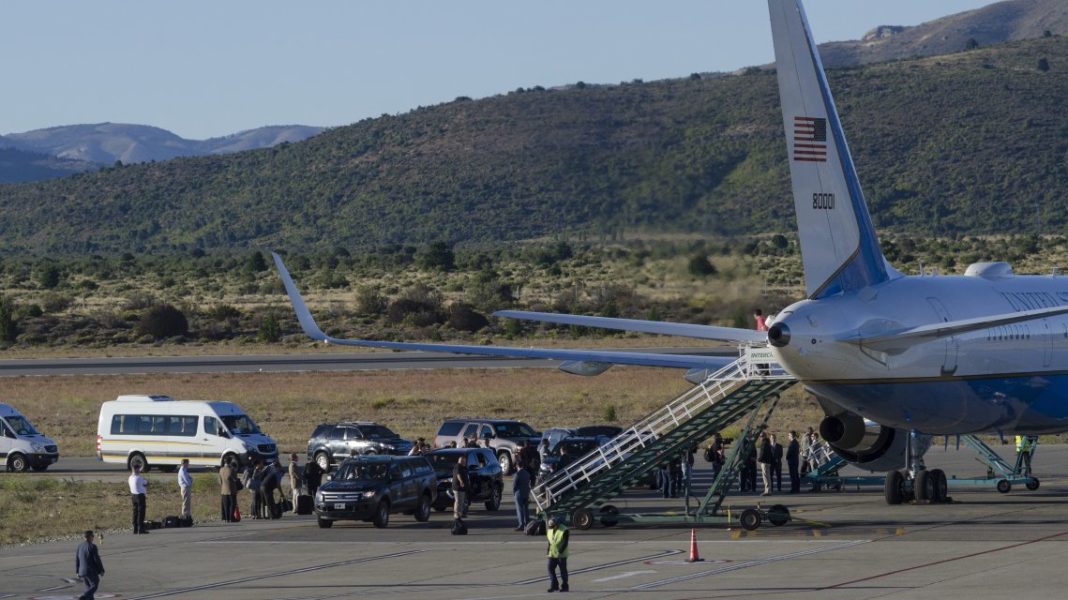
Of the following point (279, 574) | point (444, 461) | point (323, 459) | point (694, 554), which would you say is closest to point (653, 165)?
point (694, 554)

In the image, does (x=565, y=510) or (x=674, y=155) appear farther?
(x=565, y=510)

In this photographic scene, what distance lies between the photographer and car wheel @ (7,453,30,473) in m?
57.5

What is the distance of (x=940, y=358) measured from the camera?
37062 millimetres

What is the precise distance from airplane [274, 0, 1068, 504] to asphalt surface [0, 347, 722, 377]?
47.7 metres

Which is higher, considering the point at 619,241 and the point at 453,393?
the point at 619,241

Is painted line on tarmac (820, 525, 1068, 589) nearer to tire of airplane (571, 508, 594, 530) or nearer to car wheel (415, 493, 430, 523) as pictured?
tire of airplane (571, 508, 594, 530)

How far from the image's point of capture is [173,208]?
651 ft

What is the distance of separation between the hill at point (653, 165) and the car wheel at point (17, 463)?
2021cm

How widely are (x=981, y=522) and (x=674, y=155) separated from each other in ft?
44.6

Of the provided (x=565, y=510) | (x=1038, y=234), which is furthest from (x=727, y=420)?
(x=1038, y=234)

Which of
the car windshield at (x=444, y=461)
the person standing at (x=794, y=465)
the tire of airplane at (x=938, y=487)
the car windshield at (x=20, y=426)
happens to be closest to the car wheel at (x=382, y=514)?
the car windshield at (x=444, y=461)

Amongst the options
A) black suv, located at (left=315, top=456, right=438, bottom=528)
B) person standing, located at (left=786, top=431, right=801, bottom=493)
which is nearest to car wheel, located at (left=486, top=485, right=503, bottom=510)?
black suv, located at (left=315, top=456, right=438, bottom=528)

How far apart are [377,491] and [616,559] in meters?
9.56

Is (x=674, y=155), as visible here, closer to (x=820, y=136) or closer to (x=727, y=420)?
(x=820, y=136)
